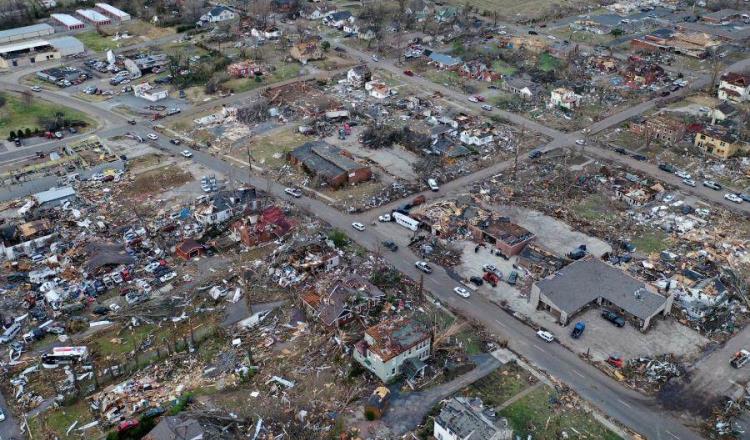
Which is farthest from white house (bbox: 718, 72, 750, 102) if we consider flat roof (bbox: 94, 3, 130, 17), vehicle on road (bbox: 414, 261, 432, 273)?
flat roof (bbox: 94, 3, 130, 17)

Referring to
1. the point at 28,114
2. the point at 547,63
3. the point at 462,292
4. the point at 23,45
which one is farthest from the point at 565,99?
the point at 23,45

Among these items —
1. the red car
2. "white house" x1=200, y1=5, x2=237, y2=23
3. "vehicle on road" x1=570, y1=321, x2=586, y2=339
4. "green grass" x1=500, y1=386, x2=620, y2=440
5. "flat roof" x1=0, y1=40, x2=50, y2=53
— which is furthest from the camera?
"white house" x1=200, y1=5, x2=237, y2=23

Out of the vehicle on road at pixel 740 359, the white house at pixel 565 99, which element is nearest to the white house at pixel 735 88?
the white house at pixel 565 99

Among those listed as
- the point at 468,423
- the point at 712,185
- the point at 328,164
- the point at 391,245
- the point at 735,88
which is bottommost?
the point at 712,185

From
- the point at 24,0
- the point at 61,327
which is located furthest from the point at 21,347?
the point at 24,0

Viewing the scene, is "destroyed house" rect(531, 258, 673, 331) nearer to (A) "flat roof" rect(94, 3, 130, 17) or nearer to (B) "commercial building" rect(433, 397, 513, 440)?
(B) "commercial building" rect(433, 397, 513, 440)

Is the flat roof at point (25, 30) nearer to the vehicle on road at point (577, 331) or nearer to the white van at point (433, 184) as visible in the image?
the white van at point (433, 184)

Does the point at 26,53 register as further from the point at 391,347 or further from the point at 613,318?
the point at 613,318
